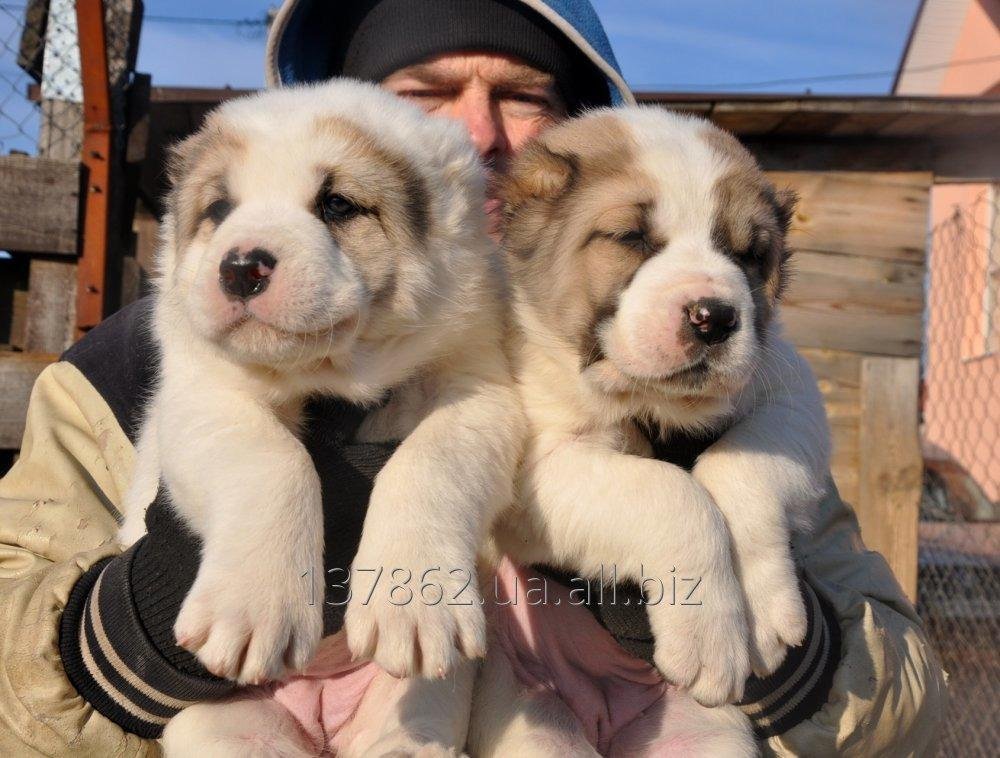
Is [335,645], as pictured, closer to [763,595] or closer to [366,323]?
[366,323]

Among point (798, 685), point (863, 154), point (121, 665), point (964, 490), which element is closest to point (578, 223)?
point (798, 685)

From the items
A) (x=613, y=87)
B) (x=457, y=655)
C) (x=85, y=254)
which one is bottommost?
(x=457, y=655)

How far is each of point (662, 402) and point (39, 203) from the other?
10.1 feet

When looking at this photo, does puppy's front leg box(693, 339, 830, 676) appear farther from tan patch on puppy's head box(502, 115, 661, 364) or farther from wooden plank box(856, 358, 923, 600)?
wooden plank box(856, 358, 923, 600)

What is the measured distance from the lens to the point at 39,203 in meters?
4.34

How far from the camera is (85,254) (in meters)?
4.32

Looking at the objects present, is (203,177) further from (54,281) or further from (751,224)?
(54,281)

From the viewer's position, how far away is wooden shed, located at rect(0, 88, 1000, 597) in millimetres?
5879

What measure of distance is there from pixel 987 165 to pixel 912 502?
7.03ft

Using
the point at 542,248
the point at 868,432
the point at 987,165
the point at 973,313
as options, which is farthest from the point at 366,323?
the point at 973,313

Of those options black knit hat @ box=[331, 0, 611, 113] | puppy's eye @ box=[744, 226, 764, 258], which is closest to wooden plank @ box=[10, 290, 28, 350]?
black knit hat @ box=[331, 0, 611, 113]

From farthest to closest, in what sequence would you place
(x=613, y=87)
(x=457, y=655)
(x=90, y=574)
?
(x=613, y=87) → (x=90, y=574) → (x=457, y=655)

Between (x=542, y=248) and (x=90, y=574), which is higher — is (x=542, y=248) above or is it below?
above

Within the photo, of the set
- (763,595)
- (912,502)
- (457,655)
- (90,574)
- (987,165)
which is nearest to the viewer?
(457,655)
